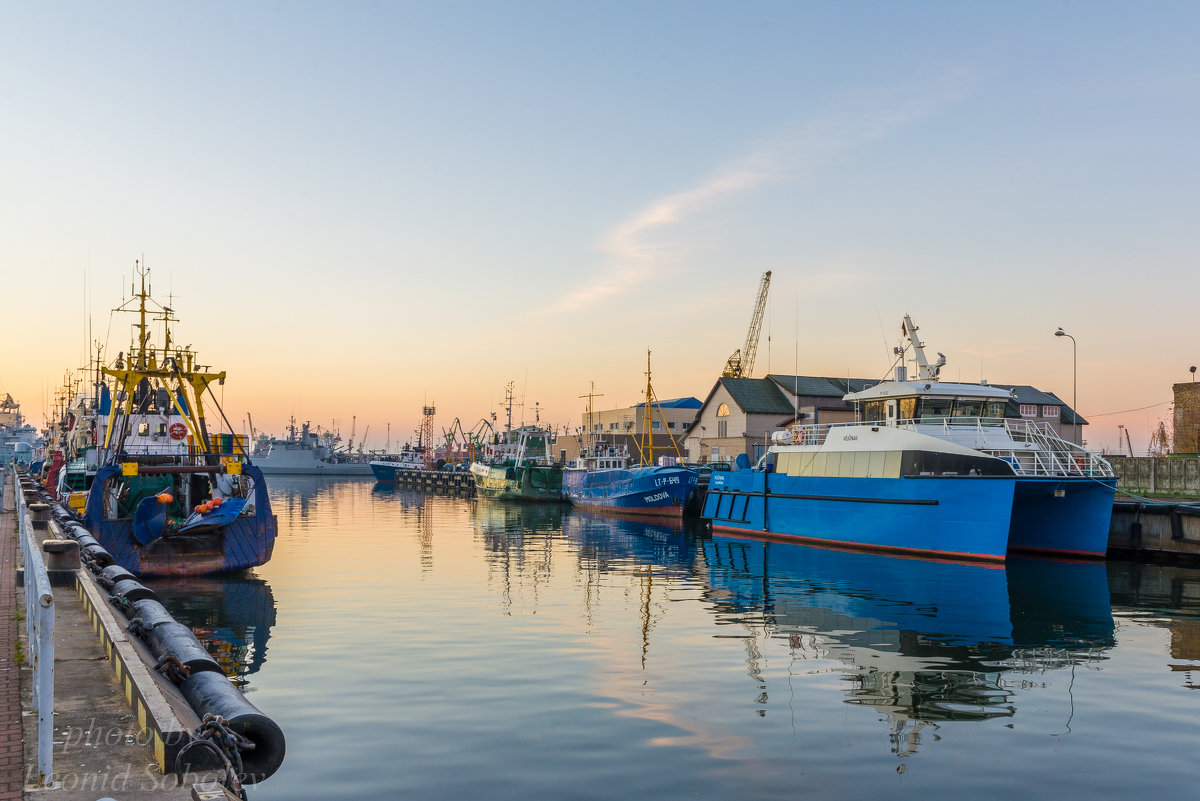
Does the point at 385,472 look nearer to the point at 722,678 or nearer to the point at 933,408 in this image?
the point at 933,408

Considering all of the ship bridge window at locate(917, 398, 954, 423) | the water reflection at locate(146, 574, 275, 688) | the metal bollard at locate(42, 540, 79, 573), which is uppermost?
the ship bridge window at locate(917, 398, 954, 423)

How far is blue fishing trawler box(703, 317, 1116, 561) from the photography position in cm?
2972

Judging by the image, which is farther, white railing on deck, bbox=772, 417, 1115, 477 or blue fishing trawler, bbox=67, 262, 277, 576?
white railing on deck, bbox=772, 417, 1115, 477

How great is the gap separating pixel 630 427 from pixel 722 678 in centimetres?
7933

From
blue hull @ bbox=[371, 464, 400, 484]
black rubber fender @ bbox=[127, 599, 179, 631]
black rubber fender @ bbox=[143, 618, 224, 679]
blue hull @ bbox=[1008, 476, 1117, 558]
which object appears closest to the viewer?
black rubber fender @ bbox=[143, 618, 224, 679]

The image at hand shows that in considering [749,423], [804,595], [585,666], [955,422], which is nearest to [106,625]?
[585,666]

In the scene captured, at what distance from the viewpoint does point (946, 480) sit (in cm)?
3023

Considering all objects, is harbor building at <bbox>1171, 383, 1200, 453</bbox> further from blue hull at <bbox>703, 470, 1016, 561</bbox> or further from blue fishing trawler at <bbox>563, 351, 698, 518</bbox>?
blue hull at <bbox>703, 470, 1016, 561</bbox>

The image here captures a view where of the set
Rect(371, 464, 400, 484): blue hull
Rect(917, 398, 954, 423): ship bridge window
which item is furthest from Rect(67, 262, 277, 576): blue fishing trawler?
Rect(371, 464, 400, 484): blue hull

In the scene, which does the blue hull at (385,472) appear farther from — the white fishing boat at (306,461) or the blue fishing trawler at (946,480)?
the blue fishing trawler at (946,480)

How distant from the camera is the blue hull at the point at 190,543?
25078 millimetres

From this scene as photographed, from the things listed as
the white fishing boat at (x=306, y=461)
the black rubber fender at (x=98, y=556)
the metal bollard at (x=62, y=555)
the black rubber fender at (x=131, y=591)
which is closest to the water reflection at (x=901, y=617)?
the black rubber fender at (x=131, y=591)

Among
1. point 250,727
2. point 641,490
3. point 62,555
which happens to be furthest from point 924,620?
point 641,490

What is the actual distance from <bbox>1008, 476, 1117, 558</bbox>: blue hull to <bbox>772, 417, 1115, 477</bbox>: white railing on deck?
0.62 m
